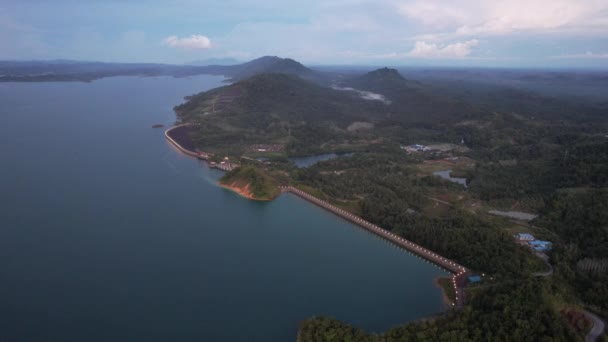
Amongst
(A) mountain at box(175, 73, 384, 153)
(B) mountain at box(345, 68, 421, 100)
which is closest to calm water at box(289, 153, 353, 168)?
(A) mountain at box(175, 73, 384, 153)

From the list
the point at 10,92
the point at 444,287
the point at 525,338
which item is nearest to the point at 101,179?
the point at 444,287

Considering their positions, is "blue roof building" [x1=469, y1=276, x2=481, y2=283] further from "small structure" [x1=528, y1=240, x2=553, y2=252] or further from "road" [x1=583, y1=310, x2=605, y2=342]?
"small structure" [x1=528, y1=240, x2=553, y2=252]

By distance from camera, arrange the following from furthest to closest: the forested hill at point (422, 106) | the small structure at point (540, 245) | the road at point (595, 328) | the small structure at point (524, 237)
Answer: the forested hill at point (422, 106)
the small structure at point (524, 237)
the small structure at point (540, 245)
the road at point (595, 328)

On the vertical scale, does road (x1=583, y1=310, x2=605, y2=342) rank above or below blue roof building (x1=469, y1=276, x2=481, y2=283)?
above

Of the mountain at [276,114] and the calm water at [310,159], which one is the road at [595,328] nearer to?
the calm water at [310,159]

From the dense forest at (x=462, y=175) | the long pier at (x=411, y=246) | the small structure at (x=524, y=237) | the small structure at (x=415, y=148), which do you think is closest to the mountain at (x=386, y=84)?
the dense forest at (x=462, y=175)

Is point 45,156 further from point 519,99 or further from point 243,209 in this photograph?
point 519,99
